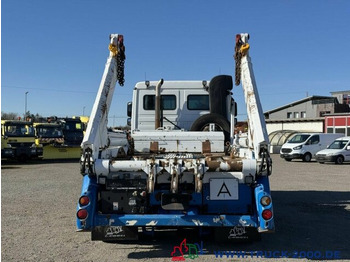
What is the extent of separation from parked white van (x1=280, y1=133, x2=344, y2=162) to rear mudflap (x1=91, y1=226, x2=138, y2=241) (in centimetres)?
2398

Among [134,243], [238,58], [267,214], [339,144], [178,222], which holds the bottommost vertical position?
[134,243]

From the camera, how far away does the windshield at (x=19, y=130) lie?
83.4 feet

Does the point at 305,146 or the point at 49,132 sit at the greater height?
the point at 49,132

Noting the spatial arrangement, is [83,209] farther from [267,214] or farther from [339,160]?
[339,160]

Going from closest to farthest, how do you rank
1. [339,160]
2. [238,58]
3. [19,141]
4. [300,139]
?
[238,58], [19,141], [339,160], [300,139]

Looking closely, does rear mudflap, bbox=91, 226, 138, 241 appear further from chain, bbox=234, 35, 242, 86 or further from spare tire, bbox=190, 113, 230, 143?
chain, bbox=234, 35, 242, 86

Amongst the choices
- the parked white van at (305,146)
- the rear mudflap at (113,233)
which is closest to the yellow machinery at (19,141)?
the parked white van at (305,146)

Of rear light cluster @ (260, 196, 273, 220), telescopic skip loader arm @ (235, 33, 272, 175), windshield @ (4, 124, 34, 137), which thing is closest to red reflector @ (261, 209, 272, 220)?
rear light cluster @ (260, 196, 273, 220)

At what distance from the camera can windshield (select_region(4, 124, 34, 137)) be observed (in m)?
25.4

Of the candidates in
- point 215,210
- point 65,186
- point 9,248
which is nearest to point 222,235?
point 215,210

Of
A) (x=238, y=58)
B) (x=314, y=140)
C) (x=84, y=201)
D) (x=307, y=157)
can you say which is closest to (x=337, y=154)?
(x=307, y=157)

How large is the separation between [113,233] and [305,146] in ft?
81.4

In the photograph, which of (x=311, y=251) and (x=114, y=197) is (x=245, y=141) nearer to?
(x=311, y=251)

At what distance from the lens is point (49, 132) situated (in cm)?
2811
